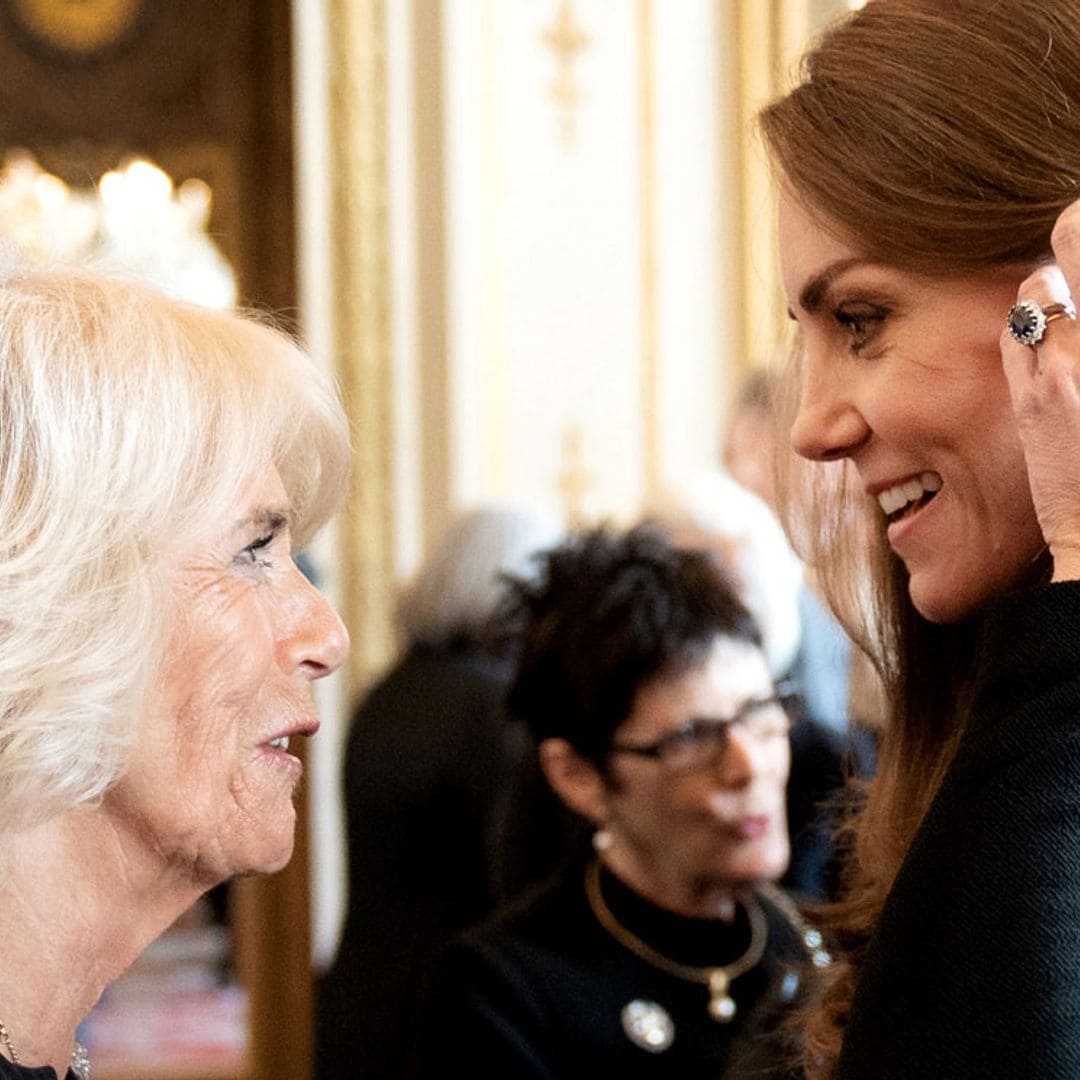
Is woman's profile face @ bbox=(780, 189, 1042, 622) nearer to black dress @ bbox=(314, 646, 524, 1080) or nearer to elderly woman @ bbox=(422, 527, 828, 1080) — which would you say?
elderly woman @ bbox=(422, 527, 828, 1080)

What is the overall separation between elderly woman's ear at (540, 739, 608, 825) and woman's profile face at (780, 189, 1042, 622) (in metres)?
1.22

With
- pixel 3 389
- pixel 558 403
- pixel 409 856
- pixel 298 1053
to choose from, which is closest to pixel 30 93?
pixel 558 403

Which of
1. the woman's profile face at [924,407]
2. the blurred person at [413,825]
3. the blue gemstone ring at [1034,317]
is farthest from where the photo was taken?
the blurred person at [413,825]

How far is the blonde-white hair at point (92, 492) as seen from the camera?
4.75 feet

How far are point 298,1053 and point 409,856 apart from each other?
2.81m

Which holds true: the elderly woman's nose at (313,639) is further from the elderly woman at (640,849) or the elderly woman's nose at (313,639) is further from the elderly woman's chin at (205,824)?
the elderly woman at (640,849)

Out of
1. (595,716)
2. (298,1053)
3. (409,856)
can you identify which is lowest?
(298,1053)

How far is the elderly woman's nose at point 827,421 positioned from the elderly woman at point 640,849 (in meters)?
1.04

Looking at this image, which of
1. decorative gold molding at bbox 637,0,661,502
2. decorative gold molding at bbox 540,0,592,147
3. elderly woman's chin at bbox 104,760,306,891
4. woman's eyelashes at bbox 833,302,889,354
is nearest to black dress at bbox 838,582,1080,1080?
woman's eyelashes at bbox 833,302,889,354

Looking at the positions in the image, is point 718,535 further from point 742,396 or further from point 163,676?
point 163,676

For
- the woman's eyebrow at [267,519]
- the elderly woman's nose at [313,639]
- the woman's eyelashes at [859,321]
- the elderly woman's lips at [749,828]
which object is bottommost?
the elderly woman's lips at [749,828]

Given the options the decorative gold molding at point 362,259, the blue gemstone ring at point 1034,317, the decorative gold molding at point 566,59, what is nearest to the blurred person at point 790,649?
the blue gemstone ring at point 1034,317

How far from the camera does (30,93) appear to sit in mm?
8266

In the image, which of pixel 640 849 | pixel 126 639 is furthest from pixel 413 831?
pixel 126 639
